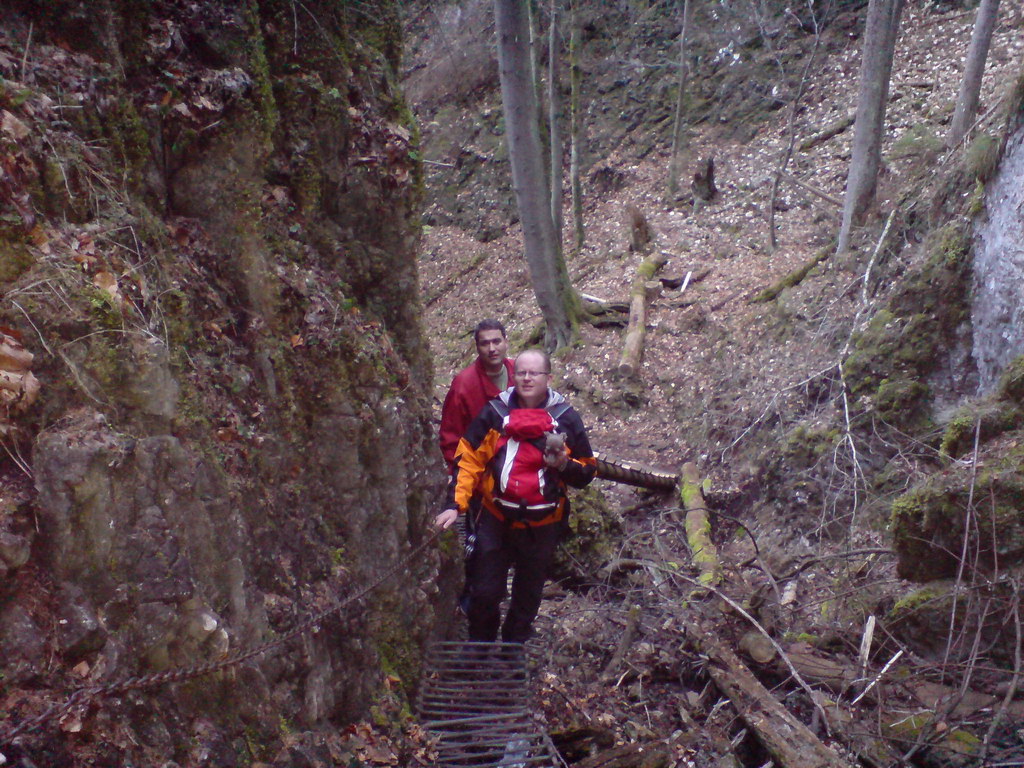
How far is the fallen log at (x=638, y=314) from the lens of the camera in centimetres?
1130

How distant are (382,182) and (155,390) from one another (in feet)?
8.12

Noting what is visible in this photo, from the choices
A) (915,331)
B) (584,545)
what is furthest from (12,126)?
(915,331)

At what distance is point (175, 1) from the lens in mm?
3455

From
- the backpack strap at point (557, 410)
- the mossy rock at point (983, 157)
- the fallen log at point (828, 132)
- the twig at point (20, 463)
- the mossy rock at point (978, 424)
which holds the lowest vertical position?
the mossy rock at point (978, 424)

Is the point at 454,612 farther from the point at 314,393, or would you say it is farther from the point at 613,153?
the point at 613,153

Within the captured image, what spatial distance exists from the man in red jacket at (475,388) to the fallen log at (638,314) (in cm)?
671

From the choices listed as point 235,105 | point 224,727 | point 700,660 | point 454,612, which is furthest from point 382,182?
point 700,660

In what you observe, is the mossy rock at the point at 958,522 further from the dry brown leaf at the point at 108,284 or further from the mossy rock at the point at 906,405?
the dry brown leaf at the point at 108,284

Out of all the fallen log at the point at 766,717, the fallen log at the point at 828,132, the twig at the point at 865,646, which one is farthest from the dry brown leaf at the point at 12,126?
the fallen log at the point at 828,132

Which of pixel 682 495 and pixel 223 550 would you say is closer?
pixel 223 550

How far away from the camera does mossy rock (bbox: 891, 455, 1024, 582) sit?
4.21 m

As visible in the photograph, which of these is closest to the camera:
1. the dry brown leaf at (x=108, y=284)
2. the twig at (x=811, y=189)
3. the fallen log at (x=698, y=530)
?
the dry brown leaf at (x=108, y=284)

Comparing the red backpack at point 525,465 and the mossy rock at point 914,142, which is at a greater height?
the mossy rock at point 914,142

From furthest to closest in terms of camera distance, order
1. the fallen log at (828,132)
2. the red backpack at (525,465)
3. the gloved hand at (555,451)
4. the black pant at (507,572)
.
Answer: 1. the fallen log at (828,132)
2. the black pant at (507,572)
3. the red backpack at (525,465)
4. the gloved hand at (555,451)
